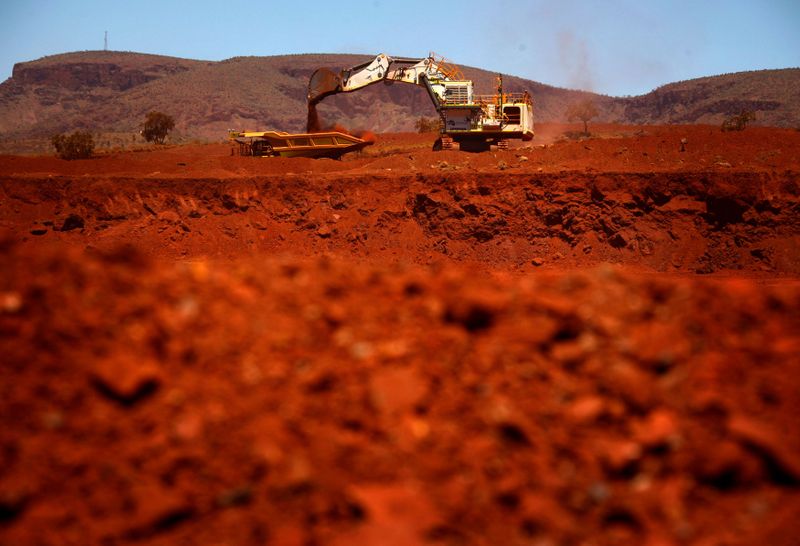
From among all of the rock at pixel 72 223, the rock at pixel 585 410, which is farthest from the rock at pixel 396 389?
the rock at pixel 72 223

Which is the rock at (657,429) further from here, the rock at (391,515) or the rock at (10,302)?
the rock at (10,302)

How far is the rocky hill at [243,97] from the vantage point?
260 ft

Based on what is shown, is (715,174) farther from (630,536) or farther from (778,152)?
(630,536)

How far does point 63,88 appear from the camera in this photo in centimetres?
10650

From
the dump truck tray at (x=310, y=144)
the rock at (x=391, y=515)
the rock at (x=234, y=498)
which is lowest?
the rock at (x=391, y=515)

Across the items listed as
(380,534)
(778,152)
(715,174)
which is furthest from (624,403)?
(778,152)

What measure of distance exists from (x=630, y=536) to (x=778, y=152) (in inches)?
720

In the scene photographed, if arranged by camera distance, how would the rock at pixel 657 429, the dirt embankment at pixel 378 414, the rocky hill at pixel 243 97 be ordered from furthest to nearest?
1. the rocky hill at pixel 243 97
2. the rock at pixel 657 429
3. the dirt embankment at pixel 378 414

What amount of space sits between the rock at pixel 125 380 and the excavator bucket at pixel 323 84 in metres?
23.2

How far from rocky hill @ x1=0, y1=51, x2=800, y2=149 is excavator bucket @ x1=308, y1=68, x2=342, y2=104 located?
47.7 m

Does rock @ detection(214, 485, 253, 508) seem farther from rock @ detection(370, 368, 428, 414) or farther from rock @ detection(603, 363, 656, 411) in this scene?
rock @ detection(603, 363, 656, 411)

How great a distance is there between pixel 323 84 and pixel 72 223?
10.3 metres

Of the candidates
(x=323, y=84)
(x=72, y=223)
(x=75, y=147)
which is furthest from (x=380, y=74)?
(x=75, y=147)

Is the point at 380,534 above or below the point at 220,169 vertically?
below
